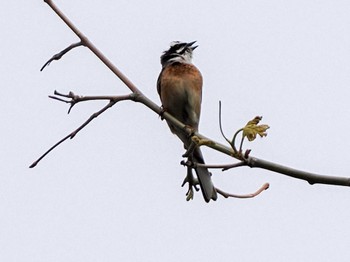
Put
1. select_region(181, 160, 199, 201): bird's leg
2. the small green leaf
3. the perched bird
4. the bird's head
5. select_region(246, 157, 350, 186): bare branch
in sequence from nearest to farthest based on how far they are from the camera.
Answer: select_region(246, 157, 350, 186): bare branch → the small green leaf → select_region(181, 160, 199, 201): bird's leg → the perched bird → the bird's head

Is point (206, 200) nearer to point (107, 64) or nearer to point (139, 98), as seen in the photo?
point (139, 98)

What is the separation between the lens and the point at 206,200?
3318mm

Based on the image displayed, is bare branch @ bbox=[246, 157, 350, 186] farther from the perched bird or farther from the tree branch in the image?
the perched bird

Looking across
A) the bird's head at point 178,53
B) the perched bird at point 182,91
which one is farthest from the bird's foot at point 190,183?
the bird's head at point 178,53

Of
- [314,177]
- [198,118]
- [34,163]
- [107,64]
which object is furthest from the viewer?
[198,118]

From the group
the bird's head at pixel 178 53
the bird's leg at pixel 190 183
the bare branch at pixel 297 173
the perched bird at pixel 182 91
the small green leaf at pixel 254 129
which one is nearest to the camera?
the bare branch at pixel 297 173

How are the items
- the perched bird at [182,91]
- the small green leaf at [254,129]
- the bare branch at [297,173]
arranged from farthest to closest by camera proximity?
1. the perched bird at [182,91]
2. the small green leaf at [254,129]
3. the bare branch at [297,173]

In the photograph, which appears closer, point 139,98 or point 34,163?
point 34,163

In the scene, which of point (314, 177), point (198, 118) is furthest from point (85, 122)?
point (198, 118)

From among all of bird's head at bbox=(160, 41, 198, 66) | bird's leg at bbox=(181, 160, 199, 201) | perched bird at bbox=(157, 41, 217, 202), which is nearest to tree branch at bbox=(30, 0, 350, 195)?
bird's leg at bbox=(181, 160, 199, 201)

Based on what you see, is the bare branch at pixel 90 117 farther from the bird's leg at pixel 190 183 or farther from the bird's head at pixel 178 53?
the bird's head at pixel 178 53

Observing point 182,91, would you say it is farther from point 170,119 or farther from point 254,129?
point 254,129

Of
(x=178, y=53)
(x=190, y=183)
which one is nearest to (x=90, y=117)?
(x=190, y=183)

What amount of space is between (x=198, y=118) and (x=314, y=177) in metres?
2.70
